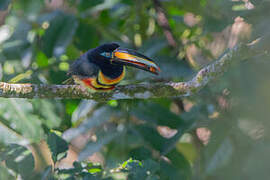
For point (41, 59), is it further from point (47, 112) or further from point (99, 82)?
point (99, 82)

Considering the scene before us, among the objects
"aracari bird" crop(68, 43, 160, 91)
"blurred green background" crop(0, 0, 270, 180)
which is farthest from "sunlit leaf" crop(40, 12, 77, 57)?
"aracari bird" crop(68, 43, 160, 91)

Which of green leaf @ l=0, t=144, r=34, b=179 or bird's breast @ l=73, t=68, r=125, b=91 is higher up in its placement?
bird's breast @ l=73, t=68, r=125, b=91

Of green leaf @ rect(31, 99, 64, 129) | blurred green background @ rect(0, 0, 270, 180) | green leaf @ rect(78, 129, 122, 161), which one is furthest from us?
green leaf @ rect(78, 129, 122, 161)

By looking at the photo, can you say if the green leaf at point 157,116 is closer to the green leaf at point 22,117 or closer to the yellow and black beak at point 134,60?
the yellow and black beak at point 134,60

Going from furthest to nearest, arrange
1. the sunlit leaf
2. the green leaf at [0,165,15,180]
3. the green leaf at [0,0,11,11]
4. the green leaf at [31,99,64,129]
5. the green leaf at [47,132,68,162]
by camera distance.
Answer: the sunlit leaf, the green leaf at [31,99,64,129], the green leaf at [0,0,11,11], the green leaf at [47,132,68,162], the green leaf at [0,165,15,180]

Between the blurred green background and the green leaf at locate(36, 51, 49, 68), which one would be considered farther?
the green leaf at locate(36, 51, 49, 68)

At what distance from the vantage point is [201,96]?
117 inches

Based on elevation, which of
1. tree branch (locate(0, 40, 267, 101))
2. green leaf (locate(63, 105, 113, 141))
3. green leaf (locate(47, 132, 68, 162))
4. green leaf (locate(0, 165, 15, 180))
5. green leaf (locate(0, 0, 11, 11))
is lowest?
green leaf (locate(0, 165, 15, 180))

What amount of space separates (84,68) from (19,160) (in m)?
0.91

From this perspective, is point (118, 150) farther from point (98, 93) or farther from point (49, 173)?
point (49, 173)

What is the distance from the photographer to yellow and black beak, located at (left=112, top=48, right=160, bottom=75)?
2.34 m

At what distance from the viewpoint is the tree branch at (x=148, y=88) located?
2229 millimetres

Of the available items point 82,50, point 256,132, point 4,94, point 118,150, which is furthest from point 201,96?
point 256,132

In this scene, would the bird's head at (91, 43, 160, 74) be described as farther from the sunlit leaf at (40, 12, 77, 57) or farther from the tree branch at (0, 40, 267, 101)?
the sunlit leaf at (40, 12, 77, 57)
